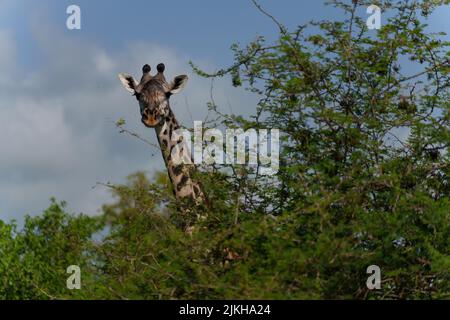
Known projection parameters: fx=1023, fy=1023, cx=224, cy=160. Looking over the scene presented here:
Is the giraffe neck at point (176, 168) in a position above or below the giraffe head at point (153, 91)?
below

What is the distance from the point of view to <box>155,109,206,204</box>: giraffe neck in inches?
524

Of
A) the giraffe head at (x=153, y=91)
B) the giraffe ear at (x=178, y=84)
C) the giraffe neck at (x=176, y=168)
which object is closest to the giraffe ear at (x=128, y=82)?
the giraffe head at (x=153, y=91)

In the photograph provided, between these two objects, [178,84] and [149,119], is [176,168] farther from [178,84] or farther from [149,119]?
[178,84]

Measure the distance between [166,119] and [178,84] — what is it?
60cm

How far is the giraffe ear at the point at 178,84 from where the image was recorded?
1423 centimetres

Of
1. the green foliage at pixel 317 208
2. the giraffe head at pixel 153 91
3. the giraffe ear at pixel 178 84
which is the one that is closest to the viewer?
the green foliage at pixel 317 208

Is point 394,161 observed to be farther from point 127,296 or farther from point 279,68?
point 127,296

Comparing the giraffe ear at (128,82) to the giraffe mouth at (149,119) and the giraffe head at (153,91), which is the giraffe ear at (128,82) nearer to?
the giraffe head at (153,91)

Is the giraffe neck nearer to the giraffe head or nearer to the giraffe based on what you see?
the giraffe

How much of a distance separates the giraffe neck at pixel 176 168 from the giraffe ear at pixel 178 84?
0.32 metres

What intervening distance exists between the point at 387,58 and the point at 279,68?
1.51 m

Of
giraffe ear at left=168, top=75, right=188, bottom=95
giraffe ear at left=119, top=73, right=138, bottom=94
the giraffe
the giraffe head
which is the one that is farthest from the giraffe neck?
giraffe ear at left=119, top=73, right=138, bottom=94

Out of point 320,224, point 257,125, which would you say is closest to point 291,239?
point 320,224
